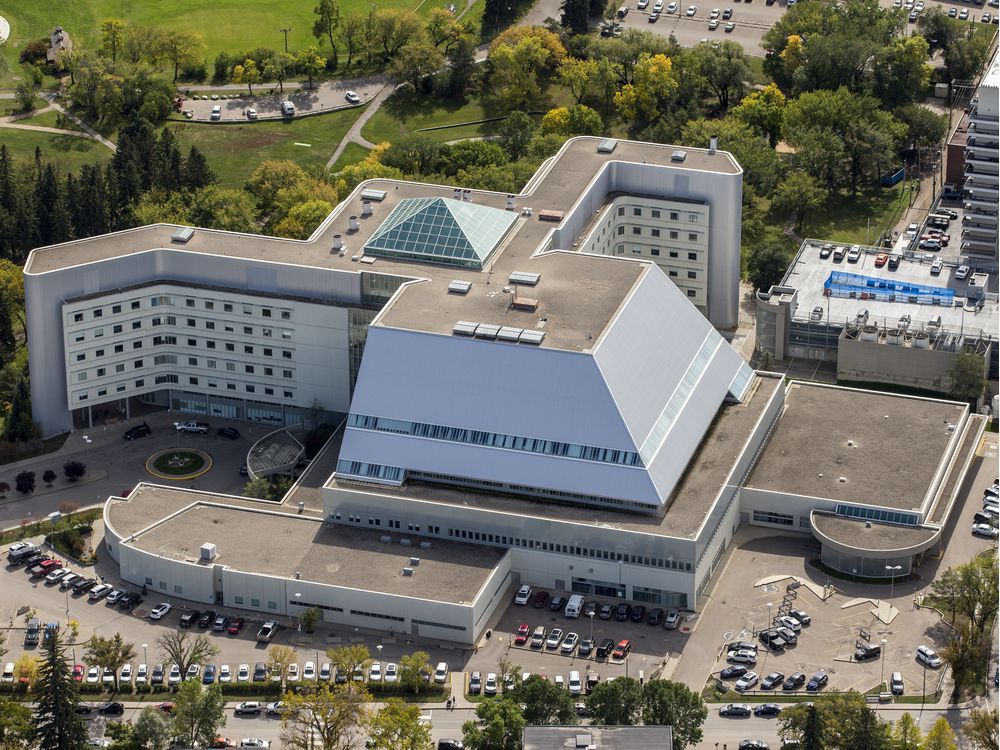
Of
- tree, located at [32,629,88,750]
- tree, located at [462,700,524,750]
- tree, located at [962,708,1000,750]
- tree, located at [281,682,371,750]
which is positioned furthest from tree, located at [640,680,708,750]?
tree, located at [32,629,88,750]

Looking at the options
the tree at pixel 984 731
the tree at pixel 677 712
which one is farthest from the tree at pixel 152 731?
the tree at pixel 984 731

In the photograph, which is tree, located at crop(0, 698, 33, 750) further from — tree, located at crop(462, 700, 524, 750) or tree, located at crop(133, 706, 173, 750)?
tree, located at crop(462, 700, 524, 750)

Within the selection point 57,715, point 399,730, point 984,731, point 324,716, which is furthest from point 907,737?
point 57,715

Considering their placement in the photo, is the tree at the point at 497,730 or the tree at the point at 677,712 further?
the tree at the point at 677,712

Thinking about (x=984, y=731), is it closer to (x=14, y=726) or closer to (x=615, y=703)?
(x=615, y=703)

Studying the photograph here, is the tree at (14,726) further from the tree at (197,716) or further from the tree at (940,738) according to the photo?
the tree at (940,738)

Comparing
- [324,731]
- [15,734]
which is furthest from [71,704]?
[324,731]
